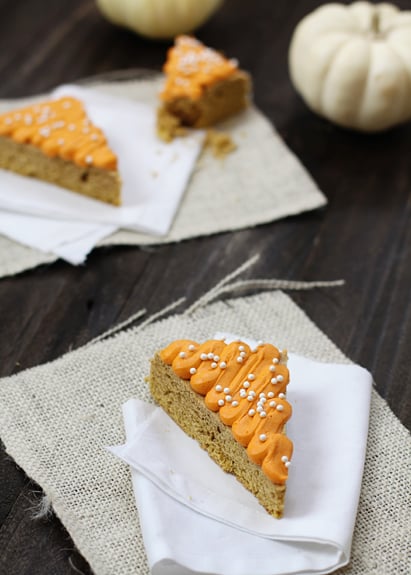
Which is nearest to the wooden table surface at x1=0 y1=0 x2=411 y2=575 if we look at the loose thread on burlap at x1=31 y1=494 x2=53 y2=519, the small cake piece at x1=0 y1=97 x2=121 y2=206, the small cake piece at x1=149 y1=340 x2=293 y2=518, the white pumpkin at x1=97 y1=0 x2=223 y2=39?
the loose thread on burlap at x1=31 y1=494 x2=53 y2=519

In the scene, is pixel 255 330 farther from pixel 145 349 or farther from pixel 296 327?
pixel 145 349

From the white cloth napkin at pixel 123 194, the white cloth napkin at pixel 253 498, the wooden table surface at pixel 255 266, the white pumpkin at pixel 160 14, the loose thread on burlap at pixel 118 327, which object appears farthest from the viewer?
the white pumpkin at pixel 160 14

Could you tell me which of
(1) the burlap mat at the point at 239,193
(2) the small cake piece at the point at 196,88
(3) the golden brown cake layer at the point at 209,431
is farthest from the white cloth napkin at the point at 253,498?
(2) the small cake piece at the point at 196,88

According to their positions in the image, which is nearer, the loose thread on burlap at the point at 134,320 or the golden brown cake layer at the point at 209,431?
the golden brown cake layer at the point at 209,431

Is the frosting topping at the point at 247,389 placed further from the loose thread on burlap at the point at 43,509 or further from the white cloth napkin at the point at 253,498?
the loose thread on burlap at the point at 43,509

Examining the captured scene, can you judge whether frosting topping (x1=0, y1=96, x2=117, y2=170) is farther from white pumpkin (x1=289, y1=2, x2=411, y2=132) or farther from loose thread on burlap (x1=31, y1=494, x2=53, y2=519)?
loose thread on burlap (x1=31, y1=494, x2=53, y2=519)

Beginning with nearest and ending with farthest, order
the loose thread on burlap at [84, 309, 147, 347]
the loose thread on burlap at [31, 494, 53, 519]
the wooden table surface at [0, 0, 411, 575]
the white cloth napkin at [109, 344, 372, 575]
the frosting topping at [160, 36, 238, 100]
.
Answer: the white cloth napkin at [109, 344, 372, 575], the loose thread on burlap at [31, 494, 53, 519], the wooden table surface at [0, 0, 411, 575], the loose thread on burlap at [84, 309, 147, 347], the frosting topping at [160, 36, 238, 100]

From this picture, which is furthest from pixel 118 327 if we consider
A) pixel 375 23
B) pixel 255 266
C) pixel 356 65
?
pixel 375 23
